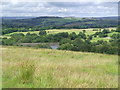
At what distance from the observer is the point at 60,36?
8769 centimetres

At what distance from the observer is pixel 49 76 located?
5.06 m

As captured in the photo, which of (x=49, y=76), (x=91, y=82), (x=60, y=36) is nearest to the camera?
(x=91, y=82)

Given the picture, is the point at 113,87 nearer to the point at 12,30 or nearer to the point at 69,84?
the point at 69,84

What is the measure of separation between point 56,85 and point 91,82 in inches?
39.1

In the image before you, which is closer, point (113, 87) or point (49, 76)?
point (113, 87)

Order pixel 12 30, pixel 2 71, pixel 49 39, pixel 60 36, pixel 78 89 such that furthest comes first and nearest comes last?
pixel 12 30 → pixel 60 36 → pixel 49 39 → pixel 2 71 → pixel 78 89

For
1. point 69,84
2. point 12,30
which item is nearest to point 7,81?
point 69,84

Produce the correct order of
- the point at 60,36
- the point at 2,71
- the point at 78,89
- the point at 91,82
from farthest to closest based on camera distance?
the point at 60,36, the point at 2,71, the point at 91,82, the point at 78,89

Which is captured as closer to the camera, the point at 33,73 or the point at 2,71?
the point at 33,73

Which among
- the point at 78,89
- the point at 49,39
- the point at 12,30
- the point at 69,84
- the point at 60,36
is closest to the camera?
the point at 78,89

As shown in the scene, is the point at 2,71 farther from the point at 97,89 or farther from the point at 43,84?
the point at 97,89

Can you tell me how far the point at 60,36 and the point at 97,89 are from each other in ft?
274

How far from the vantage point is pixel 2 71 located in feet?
19.3

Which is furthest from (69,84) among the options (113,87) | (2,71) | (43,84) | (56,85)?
(2,71)
